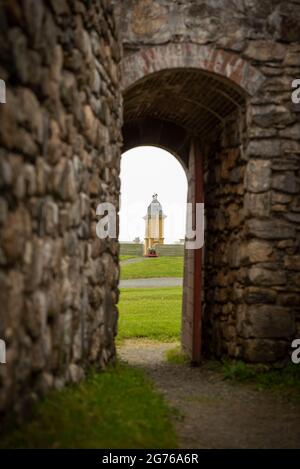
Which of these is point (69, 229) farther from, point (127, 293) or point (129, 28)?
point (127, 293)

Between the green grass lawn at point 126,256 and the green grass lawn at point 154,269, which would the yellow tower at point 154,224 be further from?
the green grass lawn at point 154,269

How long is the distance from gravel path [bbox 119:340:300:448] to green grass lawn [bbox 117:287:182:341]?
7.55 feet

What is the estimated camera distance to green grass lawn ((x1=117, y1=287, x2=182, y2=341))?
30.8ft

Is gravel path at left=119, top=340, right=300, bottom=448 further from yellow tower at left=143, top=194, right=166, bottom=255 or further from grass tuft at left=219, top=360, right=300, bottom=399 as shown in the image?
yellow tower at left=143, top=194, right=166, bottom=255

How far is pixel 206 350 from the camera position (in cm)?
768

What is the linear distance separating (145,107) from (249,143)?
5.52ft

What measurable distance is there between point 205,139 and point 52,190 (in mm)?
4757

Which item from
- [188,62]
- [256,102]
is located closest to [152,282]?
[256,102]

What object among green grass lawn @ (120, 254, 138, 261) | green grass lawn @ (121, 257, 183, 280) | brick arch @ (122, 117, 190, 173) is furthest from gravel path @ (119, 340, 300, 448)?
green grass lawn @ (120, 254, 138, 261)

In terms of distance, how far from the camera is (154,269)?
20375 mm

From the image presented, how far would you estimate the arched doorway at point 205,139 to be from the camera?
6.14m

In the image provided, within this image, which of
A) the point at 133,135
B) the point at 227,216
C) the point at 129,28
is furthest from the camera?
the point at 133,135

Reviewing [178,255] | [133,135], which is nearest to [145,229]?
[178,255]

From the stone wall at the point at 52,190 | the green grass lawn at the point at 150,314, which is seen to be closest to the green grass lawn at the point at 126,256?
the green grass lawn at the point at 150,314
